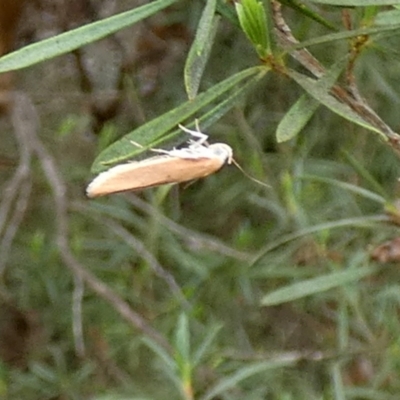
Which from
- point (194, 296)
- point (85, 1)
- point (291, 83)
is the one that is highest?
point (85, 1)

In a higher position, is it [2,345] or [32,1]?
[32,1]

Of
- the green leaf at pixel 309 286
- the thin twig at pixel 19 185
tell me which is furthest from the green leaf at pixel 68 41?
the thin twig at pixel 19 185

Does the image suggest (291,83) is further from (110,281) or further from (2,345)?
(2,345)

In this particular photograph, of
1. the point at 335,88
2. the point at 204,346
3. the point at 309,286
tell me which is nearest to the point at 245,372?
the point at 204,346

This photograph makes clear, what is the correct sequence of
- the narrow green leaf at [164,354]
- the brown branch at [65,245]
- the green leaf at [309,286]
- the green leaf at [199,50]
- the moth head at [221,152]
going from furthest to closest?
1. the brown branch at [65,245]
2. the narrow green leaf at [164,354]
3. the green leaf at [309,286]
4. the moth head at [221,152]
5. the green leaf at [199,50]

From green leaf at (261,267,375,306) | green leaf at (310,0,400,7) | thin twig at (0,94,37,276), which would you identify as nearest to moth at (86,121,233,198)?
green leaf at (310,0,400,7)

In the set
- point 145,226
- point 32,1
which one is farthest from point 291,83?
point 32,1

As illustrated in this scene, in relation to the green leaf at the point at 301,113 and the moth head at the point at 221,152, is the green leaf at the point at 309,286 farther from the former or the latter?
the green leaf at the point at 301,113
